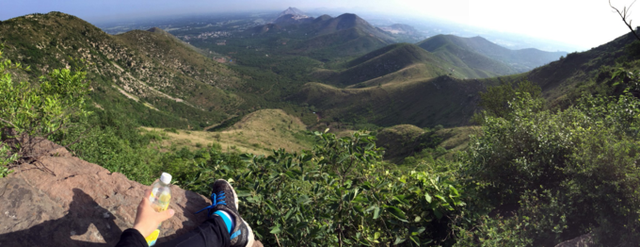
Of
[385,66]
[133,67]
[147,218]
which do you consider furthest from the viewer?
[385,66]

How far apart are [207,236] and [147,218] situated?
0.82 m

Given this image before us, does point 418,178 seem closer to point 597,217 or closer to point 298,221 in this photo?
point 298,221

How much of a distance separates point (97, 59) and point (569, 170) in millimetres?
111566

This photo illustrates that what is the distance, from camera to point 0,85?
13.0 ft

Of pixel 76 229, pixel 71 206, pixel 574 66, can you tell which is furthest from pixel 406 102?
pixel 76 229

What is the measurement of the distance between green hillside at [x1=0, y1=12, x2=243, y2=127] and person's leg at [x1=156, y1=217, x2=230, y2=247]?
5767 centimetres

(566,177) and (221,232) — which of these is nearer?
(221,232)

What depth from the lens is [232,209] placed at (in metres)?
3.71

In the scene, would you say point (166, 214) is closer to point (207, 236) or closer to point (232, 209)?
point (207, 236)

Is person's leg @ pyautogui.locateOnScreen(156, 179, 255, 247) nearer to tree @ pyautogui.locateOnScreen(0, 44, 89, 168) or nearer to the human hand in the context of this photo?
the human hand

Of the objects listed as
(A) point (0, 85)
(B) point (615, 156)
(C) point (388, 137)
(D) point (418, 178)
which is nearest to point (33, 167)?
(A) point (0, 85)

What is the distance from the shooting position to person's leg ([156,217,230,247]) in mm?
3100

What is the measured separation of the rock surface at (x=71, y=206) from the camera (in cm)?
317

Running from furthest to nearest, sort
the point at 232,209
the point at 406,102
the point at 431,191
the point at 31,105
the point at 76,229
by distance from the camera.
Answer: the point at 406,102 < the point at 31,105 < the point at 431,191 < the point at 232,209 < the point at 76,229
